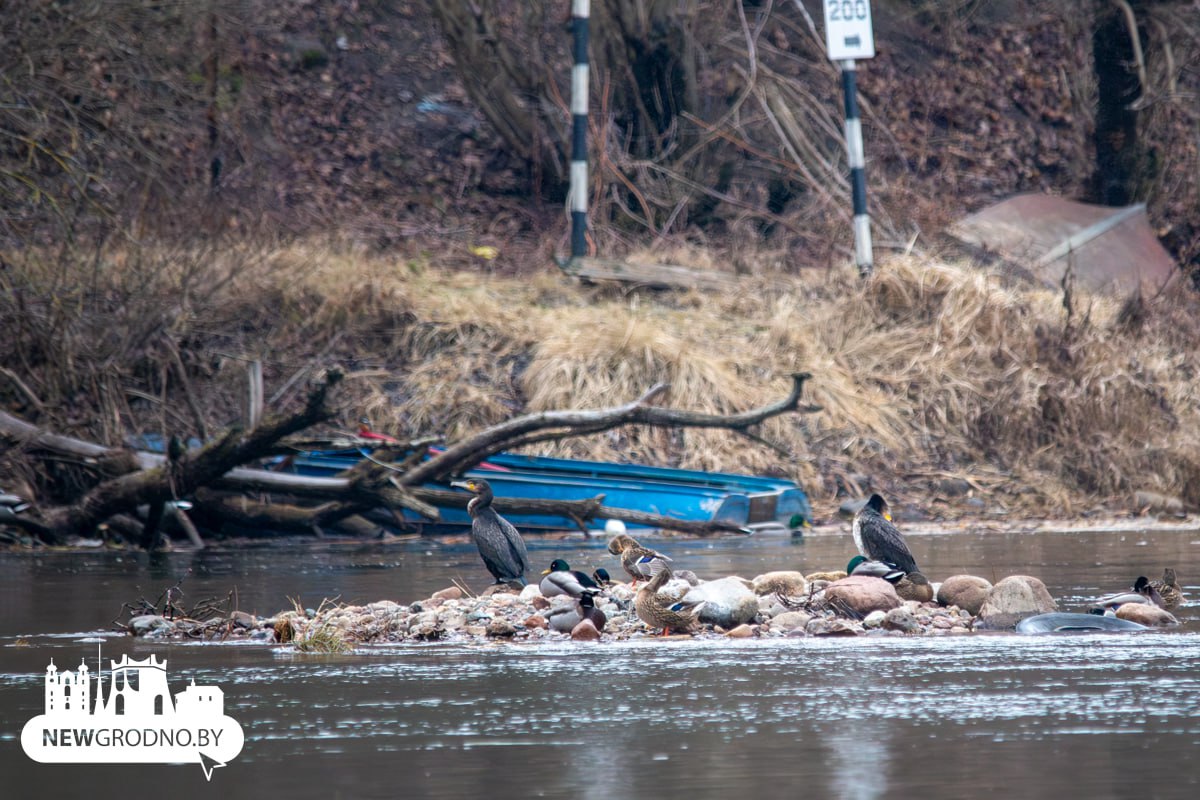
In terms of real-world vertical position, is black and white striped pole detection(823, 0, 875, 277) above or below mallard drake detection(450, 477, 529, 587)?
above

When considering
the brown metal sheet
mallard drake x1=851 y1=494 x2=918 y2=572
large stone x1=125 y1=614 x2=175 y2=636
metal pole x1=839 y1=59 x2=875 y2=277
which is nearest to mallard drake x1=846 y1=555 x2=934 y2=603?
mallard drake x1=851 y1=494 x2=918 y2=572

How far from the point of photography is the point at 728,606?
707cm

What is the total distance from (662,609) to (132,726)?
2642 millimetres

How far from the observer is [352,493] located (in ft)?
38.2

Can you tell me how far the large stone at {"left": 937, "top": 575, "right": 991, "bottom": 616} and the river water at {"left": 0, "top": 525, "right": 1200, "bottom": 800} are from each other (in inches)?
15.7

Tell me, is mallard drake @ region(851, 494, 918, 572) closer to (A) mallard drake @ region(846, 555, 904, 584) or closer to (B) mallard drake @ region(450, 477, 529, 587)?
(A) mallard drake @ region(846, 555, 904, 584)

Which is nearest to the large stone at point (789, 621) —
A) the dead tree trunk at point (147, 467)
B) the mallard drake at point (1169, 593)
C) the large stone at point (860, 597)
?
the large stone at point (860, 597)

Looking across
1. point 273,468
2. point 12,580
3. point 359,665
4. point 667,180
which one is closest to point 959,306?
point 667,180

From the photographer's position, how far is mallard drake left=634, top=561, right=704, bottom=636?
6988 millimetres

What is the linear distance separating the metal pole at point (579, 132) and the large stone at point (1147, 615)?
10.9m

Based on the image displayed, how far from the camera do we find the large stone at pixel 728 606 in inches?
279

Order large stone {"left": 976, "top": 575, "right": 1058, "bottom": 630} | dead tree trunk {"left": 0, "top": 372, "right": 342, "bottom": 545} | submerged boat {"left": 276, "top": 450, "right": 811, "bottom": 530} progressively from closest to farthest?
1. large stone {"left": 976, "top": 575, "right": 1058, "bottom": 630}
2. dead tree trunk {"left": 0, "top": 372, "right": 342, "bottom": 545}
3. submerged boat {"left": 276, "top": 450, "right": 811, "bottom": 530}

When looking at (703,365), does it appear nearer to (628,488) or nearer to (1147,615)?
(628,488)

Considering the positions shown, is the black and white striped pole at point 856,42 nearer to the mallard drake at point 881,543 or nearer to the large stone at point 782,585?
the mallard drake at point 881,543
